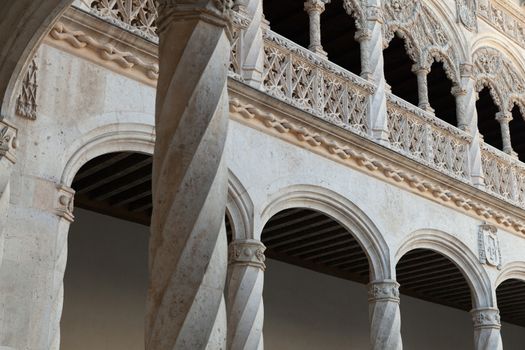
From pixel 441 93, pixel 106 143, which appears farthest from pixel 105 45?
pixel 441 93

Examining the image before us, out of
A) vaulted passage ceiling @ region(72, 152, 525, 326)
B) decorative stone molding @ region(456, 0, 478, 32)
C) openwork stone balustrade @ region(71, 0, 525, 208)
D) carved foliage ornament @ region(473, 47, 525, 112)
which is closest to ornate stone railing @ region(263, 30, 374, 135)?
openwork stone balustrade @ region(71, 0, 525, 208)

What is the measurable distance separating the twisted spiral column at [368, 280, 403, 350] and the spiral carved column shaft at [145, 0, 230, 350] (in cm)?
644

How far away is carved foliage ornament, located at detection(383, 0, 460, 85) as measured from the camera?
11625 mm

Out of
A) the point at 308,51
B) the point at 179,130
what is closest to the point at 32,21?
the point at 179,130

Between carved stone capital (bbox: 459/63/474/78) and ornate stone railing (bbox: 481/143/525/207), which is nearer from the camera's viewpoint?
ornate stone railing (bbox: 481/143/525/207)

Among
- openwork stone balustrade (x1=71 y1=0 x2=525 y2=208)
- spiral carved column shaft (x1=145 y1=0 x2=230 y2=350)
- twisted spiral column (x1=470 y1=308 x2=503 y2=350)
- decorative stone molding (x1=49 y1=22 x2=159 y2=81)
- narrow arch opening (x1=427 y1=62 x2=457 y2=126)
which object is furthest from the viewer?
narrow arch opening (x1=427 y1=62 x2=457 y2=126)

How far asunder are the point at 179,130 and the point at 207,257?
591mm

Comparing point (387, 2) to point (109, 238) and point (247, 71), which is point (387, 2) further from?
point (109, 238)

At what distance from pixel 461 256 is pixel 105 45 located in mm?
6260

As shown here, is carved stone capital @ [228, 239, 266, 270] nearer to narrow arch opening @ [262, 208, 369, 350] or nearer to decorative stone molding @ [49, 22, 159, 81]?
decorative stone molding @ [49, 22, 159, 81]

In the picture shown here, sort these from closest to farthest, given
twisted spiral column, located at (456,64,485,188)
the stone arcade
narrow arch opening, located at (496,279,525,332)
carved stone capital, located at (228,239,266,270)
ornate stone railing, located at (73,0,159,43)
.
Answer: the stone arcade, ornate stone railing, located at (73,0,159,43), carved stone capital, located at (228,239,266,270), twisted spiral column, located at (456,64,485,188), narrow arch opening, located at (496,279,525,332)

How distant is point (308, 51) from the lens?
984cm

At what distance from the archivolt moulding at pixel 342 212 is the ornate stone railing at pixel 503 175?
284 centimetres

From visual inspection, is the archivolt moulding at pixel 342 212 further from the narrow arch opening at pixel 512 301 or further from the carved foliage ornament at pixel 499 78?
the carved foliage ornament at pixel 499 78
